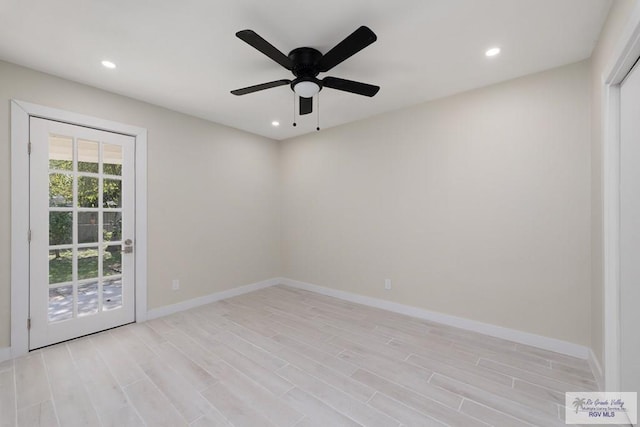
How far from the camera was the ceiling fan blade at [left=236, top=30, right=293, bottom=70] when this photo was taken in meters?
1.57

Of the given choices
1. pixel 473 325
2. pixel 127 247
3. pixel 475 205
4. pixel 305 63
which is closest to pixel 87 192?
pixel 127 247

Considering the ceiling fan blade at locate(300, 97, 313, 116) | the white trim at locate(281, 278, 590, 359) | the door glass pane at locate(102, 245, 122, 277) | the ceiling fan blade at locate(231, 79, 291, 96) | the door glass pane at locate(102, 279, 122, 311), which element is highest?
the ceiling fan blade at locate(231, 79, 291, 96)

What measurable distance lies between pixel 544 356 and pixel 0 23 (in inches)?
200

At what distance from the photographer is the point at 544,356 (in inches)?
92.4

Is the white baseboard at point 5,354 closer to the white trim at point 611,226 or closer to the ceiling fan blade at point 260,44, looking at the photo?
the ceiling fan blade at point 260,44

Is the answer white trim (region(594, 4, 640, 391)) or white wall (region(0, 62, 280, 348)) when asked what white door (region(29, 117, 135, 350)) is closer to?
white wall (region(0, 62, 280, 348))

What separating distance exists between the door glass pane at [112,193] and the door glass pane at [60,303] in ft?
3.04

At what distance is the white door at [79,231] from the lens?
248 centimetres

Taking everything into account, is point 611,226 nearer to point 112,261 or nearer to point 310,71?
point 310,71

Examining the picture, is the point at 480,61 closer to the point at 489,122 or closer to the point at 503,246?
the point at 489,122

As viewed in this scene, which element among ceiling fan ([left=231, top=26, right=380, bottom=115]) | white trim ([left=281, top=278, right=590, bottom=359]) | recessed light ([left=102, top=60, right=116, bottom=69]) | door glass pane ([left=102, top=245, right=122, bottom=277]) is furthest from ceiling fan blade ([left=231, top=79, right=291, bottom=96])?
white trim ([left=281, top=278, right=590, bottom=359])

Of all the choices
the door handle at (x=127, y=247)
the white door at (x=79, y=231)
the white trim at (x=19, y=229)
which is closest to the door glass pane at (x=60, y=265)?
Answer: the white door at (x=79, y=231)

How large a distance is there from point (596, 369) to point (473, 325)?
3.15 feet

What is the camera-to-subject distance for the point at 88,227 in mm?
2775
